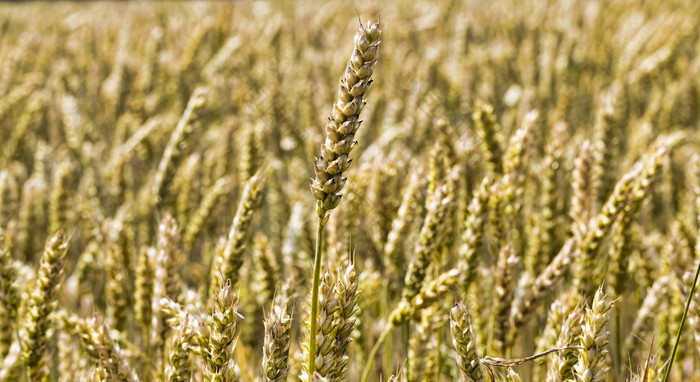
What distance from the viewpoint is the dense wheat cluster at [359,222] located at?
3.26ft

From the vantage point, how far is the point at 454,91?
3.51 meters

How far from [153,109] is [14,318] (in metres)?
2.30

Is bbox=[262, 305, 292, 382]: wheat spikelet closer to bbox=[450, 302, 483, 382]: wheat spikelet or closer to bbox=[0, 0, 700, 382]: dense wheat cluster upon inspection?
bbox=[0, 0, 700, 382]: dense wheat cluster

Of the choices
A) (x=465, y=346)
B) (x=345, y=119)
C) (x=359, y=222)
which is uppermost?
(x=359, y=222)

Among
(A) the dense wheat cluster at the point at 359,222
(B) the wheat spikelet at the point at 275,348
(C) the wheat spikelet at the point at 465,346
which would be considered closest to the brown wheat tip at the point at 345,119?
(A) the dense wheat cluster at the point at 359,222

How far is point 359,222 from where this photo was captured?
176 centimetres

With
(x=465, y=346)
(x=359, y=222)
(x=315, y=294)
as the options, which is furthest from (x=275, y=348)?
(x=359, y=222)

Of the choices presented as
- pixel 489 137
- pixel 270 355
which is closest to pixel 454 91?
pixel 489 137

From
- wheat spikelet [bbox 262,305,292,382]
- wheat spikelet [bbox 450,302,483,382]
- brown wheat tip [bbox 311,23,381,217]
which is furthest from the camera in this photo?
wheat spikelet [bbox 450,302,483,382]

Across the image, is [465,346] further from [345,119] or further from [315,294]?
[345,119]

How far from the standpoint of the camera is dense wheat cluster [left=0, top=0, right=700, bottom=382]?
0.99m

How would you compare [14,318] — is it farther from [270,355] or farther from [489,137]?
[489,137]

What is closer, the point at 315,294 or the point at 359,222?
the point at 315,294

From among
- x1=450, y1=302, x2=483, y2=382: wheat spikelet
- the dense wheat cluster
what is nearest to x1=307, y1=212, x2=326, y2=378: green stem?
the dense wheat cluster
